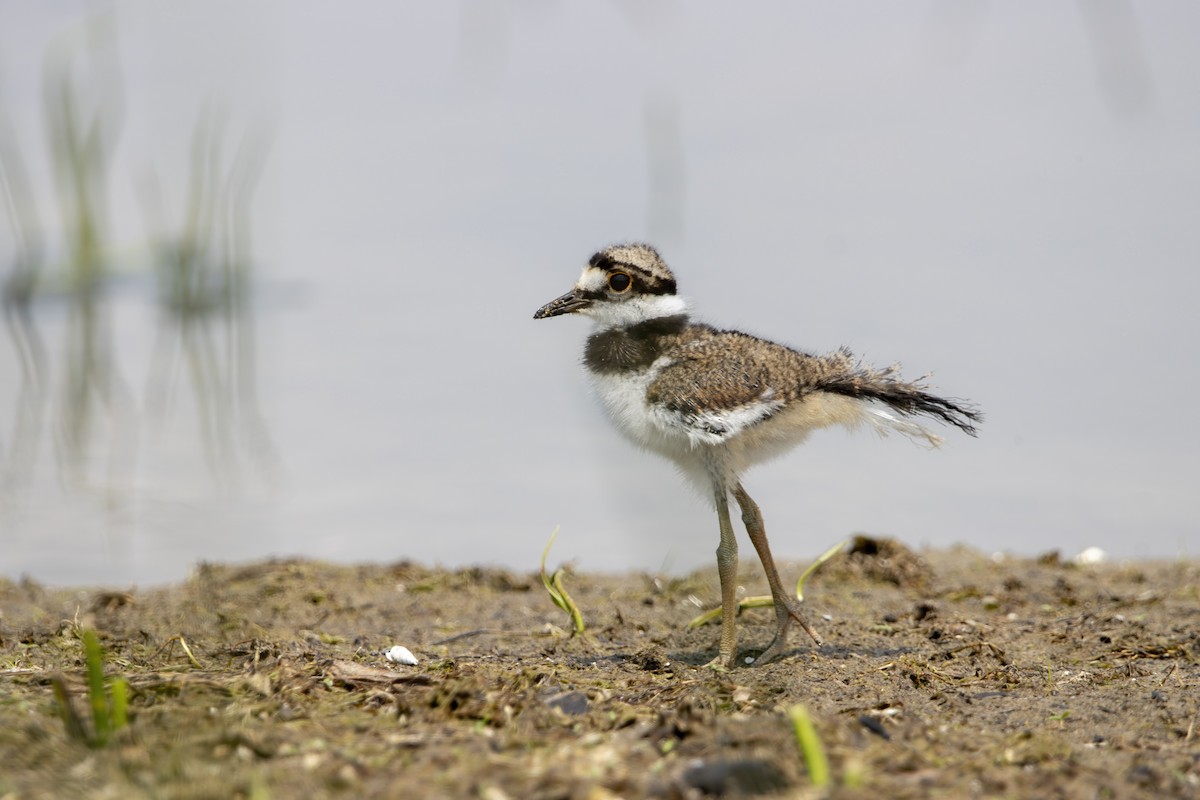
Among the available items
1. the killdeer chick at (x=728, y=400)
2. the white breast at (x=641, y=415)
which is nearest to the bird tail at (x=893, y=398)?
the killdeer chick at (x=728, y=400)

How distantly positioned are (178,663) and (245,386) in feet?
11.8

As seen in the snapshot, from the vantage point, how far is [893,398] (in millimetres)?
4684

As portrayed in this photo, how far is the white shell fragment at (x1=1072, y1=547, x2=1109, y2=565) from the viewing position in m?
7.56

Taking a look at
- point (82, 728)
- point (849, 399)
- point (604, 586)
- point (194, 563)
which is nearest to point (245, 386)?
point (194, 563)

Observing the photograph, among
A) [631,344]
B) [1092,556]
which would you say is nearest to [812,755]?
[631,344]

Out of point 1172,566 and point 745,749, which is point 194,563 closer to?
point 745,749

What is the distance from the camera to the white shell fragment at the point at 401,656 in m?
4.40

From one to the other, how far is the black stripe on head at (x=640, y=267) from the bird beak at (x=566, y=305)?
0.15 metres

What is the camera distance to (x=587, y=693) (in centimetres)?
365

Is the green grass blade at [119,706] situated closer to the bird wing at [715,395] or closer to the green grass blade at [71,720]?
the green grass blade at [71,720]

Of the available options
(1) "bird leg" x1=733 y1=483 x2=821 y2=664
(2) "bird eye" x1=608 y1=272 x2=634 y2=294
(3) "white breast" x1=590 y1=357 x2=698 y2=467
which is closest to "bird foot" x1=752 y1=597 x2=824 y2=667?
(1) "bird leg" x1=733 y1=483 x2=821 y2=664

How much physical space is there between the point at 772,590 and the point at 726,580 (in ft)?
0.65

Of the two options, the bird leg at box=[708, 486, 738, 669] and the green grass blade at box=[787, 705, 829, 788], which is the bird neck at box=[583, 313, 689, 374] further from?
the green grass blade at box=[787, 705, 829, 788]

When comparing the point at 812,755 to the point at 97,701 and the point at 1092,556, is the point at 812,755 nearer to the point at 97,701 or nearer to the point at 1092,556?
the point at 97,701
